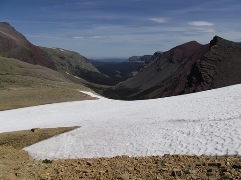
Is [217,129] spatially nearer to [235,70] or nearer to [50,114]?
[50,114]

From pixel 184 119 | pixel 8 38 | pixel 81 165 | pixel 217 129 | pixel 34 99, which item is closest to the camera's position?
pixel 81 165

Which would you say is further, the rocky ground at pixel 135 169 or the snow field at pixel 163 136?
the snow field at pixel 163 136

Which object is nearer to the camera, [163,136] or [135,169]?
[135,169]

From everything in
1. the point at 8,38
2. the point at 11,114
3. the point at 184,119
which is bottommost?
the point at 11,114

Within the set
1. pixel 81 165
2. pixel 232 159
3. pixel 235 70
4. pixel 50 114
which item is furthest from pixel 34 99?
pixel 235 70

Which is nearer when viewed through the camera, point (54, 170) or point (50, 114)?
point (54, 170)

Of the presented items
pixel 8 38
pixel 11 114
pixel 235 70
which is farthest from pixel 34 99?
pixel 8 38

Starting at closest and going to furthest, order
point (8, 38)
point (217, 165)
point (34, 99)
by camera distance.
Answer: point (217, 165), point (34, 99), point (8, 38)

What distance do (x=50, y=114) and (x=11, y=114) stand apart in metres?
6.36

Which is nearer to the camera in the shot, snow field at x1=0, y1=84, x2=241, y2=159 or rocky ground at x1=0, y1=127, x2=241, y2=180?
rocky ground at x1=0, y1=127, x2=241, y2=180

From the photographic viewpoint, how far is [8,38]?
199 metres

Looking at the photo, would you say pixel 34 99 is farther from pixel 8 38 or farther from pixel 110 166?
pixel 8 38

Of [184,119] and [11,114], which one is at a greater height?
[184,119]

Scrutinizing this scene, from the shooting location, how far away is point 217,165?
33.1 ft
